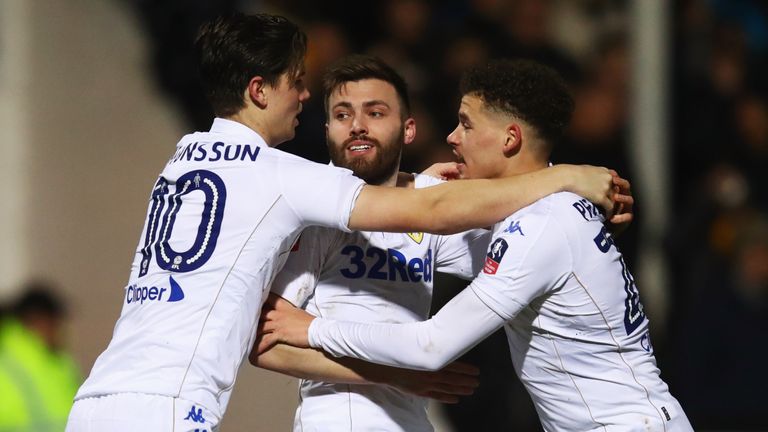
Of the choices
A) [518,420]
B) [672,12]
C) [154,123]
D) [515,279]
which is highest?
[672,12]

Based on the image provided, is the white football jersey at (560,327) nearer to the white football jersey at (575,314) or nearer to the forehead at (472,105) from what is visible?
the white football jersey at (575,314)

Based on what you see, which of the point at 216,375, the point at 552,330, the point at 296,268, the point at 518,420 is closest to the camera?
the point at 216,375

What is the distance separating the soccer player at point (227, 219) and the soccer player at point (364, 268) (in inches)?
10.3

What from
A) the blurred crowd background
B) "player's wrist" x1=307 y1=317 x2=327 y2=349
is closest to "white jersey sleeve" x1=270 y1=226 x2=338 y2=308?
"player's wrist" x1=307 y1=317 x2=327 y2=349

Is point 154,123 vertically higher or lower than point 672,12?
lower

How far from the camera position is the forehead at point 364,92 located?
4.70 m

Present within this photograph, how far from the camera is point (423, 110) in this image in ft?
27.6

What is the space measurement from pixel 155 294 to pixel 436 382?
1078mm

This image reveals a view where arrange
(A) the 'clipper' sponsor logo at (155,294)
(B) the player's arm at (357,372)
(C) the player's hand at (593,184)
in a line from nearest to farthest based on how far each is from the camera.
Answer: (A) the 'clipper' sponsor logo at (155,294) < (C) the player's hand at (593,184) < (B) the player's arm at (357,372)

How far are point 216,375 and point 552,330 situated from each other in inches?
45.1

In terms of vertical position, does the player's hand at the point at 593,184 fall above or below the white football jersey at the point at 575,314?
above

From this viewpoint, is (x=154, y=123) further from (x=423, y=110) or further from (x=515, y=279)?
(x=515, y=279)

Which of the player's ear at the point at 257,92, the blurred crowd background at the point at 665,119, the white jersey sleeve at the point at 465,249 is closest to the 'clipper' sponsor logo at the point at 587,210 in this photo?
the white jersey sleeve at the point at 465,249

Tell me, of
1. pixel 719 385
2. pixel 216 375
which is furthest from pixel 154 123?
pixel 216 375
